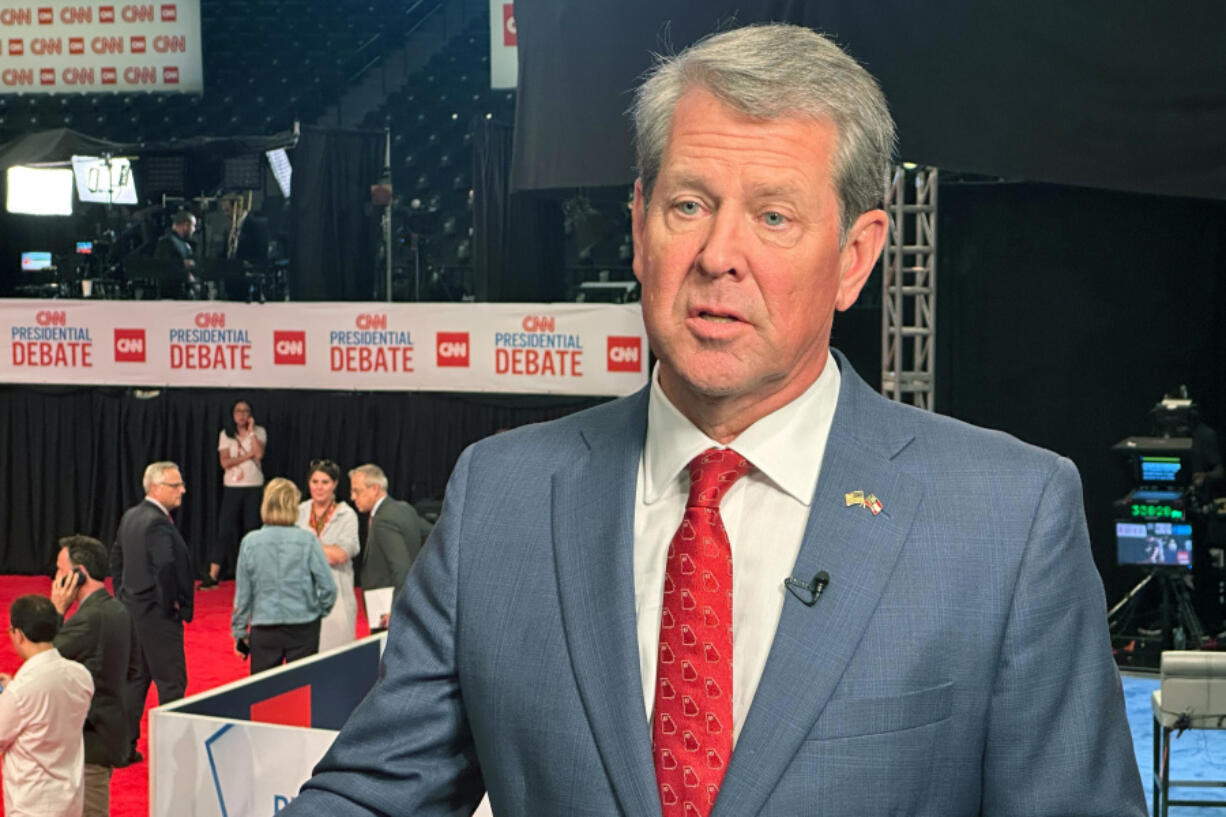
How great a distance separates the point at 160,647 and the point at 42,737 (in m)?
2.44

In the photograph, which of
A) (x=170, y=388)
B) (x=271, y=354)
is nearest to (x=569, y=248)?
(x=271, y=354)

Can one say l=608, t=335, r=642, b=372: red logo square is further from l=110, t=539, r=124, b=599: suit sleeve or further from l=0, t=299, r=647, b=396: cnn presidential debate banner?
l=110, t=539, r=124, b=599: suit sleeve

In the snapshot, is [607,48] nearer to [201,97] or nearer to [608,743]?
[608,743]

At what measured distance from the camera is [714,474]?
4.52 feet

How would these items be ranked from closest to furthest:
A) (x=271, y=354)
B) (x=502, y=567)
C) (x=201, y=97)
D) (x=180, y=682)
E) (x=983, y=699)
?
(x=983, y=699) → (x=502, y=567) → (x=180, y=682) → (x=271, y=354) → (x=201, y=97)

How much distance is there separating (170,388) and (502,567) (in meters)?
13.5

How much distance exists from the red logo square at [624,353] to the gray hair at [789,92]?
1052 cm

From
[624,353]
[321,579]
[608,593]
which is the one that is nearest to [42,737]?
[321,579]

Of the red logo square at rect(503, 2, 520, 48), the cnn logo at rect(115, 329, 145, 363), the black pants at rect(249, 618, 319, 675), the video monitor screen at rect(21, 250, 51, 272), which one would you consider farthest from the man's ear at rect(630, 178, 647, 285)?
the video monitor screen at rect(21, 250, 51, 272)

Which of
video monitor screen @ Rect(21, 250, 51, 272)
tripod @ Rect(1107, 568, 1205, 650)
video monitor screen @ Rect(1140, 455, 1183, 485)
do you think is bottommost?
tripod @ Rect(1107, 568, 1205, 650)

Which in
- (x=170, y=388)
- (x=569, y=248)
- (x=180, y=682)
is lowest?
(x=180, y=682)

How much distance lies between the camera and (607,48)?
4.63m

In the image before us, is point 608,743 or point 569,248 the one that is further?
point 569,248

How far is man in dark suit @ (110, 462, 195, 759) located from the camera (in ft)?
26.6
